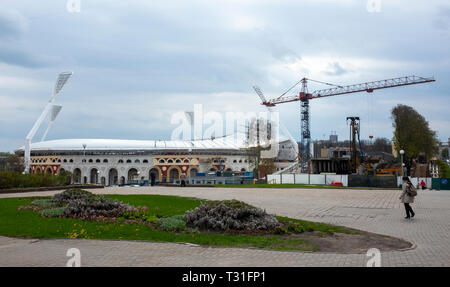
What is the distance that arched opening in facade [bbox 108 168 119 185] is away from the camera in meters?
98.4

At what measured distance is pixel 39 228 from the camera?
1084cm

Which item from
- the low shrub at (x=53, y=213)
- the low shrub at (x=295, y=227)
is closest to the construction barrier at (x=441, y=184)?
the low shrub at (x=295, y=227)

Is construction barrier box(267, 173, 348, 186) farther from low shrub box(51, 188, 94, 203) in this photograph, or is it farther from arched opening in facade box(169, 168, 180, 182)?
arched opening in facade box(169, 168, 180, 182)

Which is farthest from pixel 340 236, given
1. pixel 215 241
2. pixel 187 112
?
pixel 187 112

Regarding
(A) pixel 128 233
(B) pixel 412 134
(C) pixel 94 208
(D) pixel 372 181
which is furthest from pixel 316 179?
(A) pixel 128 233

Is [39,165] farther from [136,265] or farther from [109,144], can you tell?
[136,265]

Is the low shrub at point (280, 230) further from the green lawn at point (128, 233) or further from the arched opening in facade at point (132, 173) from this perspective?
the arched opening in facade at point (132, 173)

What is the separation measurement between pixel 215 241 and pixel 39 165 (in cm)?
10252

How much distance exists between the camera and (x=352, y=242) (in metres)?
9.49

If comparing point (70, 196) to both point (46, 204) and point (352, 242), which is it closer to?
point (46, 204)

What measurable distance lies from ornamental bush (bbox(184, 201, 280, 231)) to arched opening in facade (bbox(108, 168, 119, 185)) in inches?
3556

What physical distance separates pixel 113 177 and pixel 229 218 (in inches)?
3667

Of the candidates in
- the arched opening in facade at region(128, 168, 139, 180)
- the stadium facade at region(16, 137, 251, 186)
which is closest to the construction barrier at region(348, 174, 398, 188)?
the stadium facade at region(16, 137, 251, 186)
